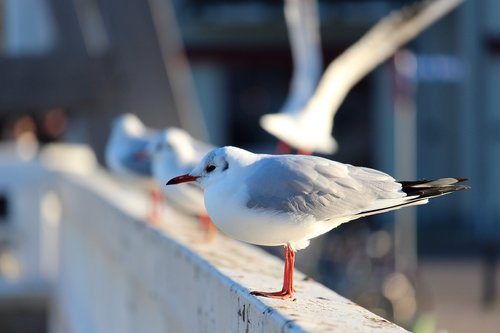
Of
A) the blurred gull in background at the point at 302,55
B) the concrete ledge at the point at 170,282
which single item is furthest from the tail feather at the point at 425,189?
the blurred gull in background at the point at 302,55

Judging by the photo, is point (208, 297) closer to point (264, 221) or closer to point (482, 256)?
point (264, 221)

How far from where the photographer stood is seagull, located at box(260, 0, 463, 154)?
11.3 m

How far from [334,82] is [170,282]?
6960 millimetres

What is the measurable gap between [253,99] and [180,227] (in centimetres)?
2948

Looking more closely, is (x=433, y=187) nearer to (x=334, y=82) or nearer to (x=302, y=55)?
(x=334, y=82)

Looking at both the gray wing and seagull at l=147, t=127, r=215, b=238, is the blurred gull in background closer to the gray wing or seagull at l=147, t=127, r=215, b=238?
seagull at l=147, t=127, r=215, b=238

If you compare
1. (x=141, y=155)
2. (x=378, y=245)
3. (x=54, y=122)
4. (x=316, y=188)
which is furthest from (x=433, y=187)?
(x=54, y=122)

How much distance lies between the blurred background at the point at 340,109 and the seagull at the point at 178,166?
16.2 feet

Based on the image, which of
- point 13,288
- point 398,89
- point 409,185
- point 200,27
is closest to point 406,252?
point 398,89

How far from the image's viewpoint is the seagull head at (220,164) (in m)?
5.20

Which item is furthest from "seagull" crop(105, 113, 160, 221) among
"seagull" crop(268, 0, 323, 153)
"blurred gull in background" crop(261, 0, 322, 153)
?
"seagull" crop(268, 0, 323, 153)

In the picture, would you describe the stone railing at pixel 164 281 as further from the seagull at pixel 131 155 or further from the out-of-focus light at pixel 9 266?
the out-of-focus light at pixel 9 266

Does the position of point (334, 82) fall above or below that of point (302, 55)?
below

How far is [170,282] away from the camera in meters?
6.02
